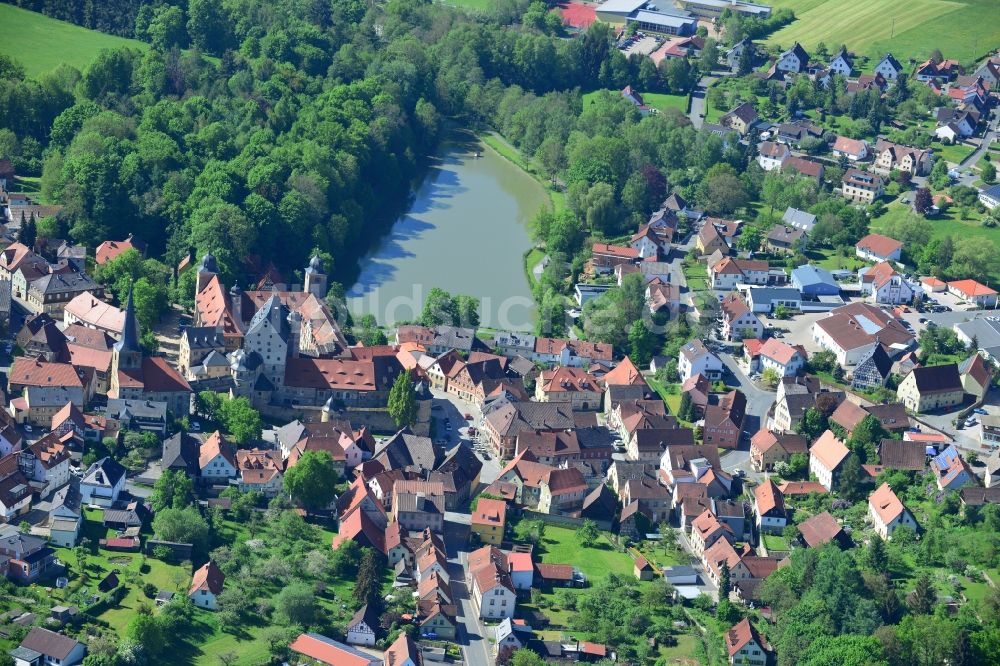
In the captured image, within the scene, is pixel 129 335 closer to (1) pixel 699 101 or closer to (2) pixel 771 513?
(2) pixel 771 513

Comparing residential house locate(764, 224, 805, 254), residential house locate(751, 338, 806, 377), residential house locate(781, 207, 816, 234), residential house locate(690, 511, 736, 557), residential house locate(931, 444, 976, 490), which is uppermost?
residential house locate(781, 207, 816, 234)

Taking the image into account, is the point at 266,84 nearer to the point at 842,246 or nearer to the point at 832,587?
the point at 842,246

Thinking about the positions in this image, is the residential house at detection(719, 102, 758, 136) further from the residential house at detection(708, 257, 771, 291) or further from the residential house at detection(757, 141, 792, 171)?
the residential house at detection(708, 257, 771, 291)

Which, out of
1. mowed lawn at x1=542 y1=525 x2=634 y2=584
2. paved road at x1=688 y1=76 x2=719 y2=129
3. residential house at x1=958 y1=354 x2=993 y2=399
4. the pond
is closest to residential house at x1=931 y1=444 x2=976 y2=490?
residential house at x1=958 y1=354 x2=993 y2=399

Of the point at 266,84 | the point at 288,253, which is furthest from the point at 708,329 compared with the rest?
the point at 266,84

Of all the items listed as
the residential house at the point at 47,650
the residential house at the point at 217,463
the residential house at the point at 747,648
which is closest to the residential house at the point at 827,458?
the residential house at the point at 747,648

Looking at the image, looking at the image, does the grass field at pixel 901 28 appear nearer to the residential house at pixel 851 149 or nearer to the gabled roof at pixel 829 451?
the residential house at pixel 851 149
